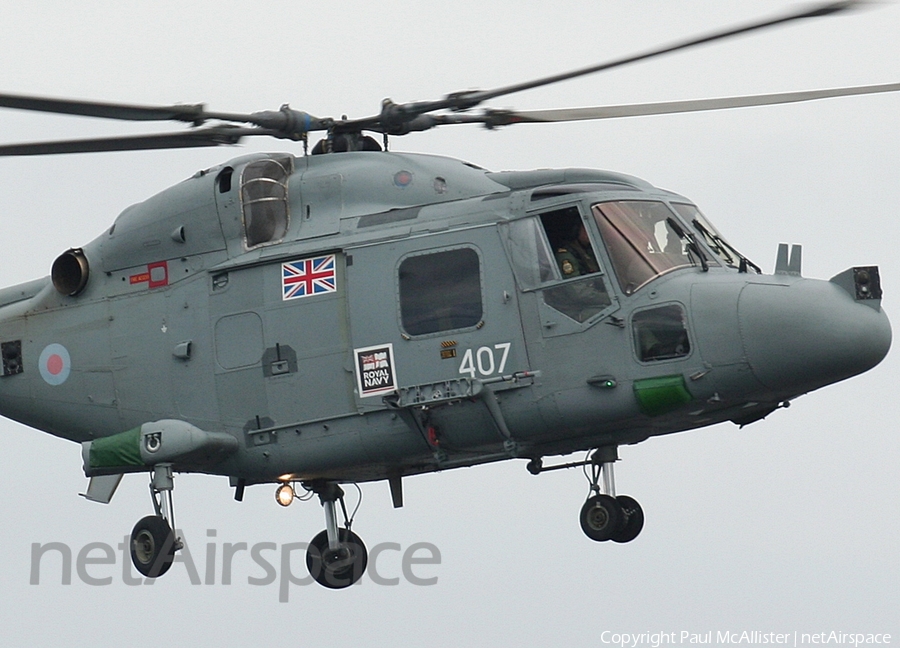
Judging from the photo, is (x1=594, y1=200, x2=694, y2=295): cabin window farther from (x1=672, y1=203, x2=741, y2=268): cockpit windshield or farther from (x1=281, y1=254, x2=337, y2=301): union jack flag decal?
(x1=281, y1=254, x2=337, y2=301): union jack flag decal

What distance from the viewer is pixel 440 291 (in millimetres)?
17750

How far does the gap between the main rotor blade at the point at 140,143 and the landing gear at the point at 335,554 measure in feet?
11.7

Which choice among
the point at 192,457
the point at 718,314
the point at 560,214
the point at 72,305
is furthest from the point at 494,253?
the point at 72,305

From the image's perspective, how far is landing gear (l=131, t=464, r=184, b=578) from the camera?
18.9m

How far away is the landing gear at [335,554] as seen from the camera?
19812 millimetres

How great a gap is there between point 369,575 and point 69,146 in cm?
503

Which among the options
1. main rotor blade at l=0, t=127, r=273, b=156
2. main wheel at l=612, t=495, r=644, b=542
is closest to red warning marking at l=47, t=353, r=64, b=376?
main rotor blade at l=0, t=127, r=273, b=156

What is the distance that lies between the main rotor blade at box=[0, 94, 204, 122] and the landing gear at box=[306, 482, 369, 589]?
3931mm

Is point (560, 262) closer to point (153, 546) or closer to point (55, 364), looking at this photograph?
point (153, 546)

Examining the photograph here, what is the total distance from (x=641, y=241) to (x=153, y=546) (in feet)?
17.5

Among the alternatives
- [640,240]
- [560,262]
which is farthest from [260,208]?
[640,240]

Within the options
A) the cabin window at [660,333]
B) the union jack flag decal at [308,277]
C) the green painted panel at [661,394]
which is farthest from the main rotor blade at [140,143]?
the green painted panel at [661,394]

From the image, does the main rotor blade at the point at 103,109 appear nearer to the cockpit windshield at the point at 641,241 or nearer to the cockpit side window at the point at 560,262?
the cockpit side window at the point at 560,262

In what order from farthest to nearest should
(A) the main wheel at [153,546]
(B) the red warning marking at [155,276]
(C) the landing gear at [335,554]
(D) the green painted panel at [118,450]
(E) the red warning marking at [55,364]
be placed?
(E) the red warning marking at [55,364] < (C) the landing gear at [335,554] < (B) the red warning marking at [155,276] < (D) the green painted panel at [118,450] < (A) the main wheel at [153,546]
